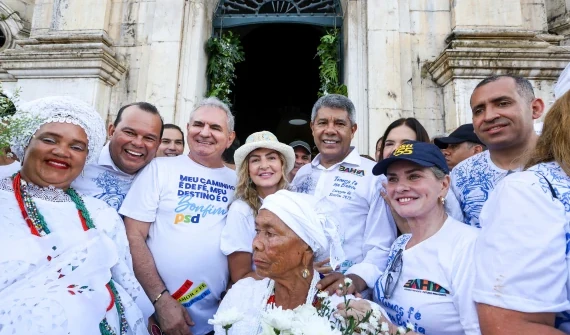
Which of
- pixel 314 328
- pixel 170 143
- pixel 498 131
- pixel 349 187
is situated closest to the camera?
→ pixel 314 328

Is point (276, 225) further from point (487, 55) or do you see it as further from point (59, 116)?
point (487, 55)

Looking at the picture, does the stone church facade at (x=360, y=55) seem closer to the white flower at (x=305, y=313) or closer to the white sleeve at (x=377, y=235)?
the white sleeve at (x=377, y=235)

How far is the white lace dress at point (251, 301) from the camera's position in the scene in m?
2.11

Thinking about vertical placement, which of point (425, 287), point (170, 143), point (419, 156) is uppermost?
point (170, 143)

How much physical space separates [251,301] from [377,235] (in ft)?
3.58

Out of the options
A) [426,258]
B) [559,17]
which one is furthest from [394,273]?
[559,17]

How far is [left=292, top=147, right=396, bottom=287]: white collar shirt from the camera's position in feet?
9.28

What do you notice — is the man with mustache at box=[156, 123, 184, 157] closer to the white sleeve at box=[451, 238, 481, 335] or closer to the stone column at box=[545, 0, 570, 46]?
the white sleeve at box=[451, 238, 481, 335]

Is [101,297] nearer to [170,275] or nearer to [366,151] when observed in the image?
[170,275]

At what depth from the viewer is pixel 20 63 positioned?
6.36 m

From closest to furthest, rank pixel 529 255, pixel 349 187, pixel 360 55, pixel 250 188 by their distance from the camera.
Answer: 1. pixel 529 255
2. pixel 250 188
3. pixel 349 187
4. pixel 360 55

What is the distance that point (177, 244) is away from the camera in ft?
9.19

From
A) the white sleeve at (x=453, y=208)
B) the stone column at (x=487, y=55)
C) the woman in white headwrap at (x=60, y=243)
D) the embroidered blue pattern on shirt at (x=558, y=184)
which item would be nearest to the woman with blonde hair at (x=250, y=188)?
the woman in white headwrap at (x=60, y=243)

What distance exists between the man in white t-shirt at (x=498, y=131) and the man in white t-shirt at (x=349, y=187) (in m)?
0.59
